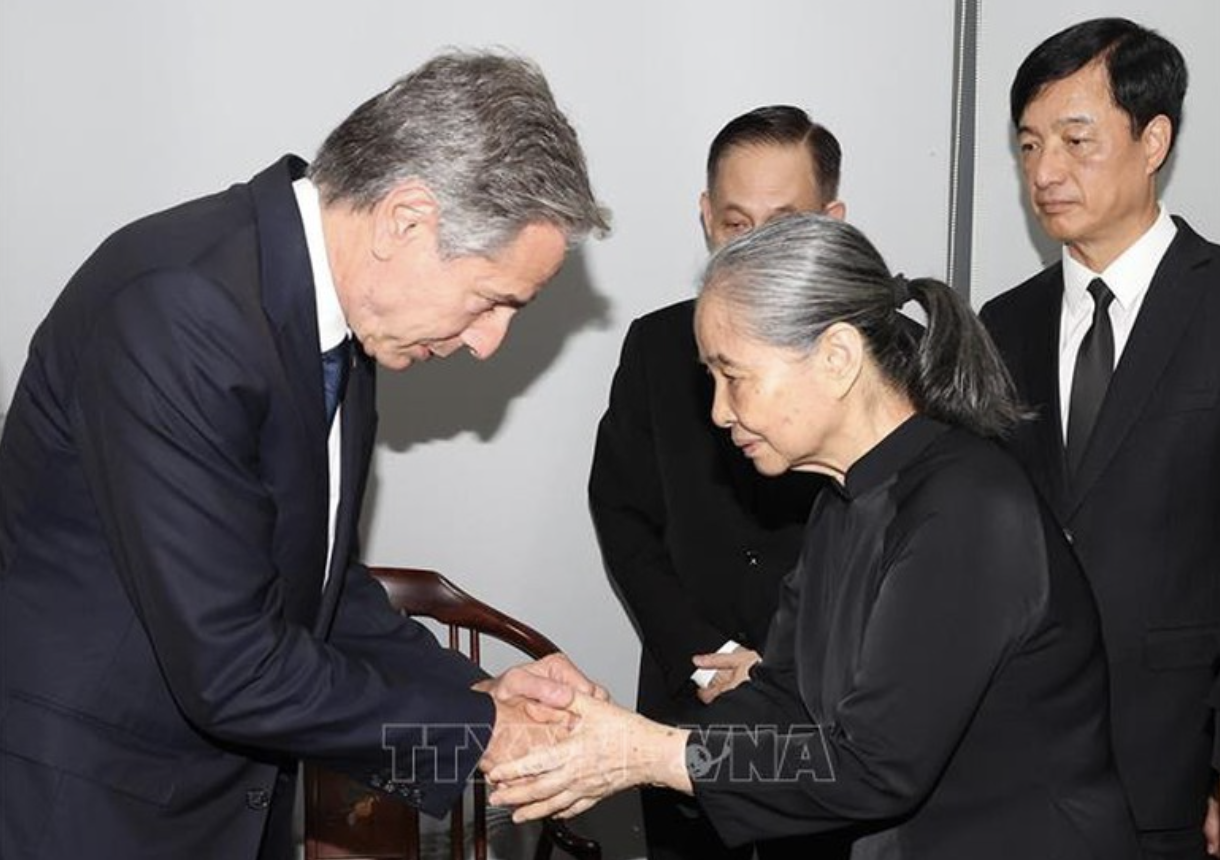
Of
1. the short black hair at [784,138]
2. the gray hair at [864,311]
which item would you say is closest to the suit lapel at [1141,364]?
the short black hair at [784,138]

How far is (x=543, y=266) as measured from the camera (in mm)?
2105

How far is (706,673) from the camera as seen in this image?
118 inches

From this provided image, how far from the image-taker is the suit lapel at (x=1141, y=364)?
2.92m

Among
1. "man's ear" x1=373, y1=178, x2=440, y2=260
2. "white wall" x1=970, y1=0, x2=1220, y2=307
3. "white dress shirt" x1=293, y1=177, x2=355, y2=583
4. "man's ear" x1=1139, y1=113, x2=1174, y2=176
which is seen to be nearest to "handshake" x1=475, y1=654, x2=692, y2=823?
"white dress shirt" x1=293, y1=177, x2=355, y2=583

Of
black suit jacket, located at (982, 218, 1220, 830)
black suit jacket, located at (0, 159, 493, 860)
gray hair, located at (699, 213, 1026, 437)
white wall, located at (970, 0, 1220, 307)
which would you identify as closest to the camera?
black suit jacket, located at (0, 159, 493, 860)

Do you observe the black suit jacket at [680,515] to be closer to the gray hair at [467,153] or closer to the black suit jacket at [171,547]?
the black suit jacket at [171,547]

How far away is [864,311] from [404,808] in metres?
1.47

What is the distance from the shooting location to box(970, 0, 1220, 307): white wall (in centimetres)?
360

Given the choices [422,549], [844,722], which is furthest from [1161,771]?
[422,549]

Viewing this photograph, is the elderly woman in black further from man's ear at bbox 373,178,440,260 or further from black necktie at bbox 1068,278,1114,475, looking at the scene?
black necktie at bbox 1068,278,1114,475

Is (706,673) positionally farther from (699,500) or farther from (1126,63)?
(1126,63)

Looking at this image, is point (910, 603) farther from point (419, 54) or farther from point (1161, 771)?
point (419, 54)

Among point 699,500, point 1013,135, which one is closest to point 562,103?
point 699,500

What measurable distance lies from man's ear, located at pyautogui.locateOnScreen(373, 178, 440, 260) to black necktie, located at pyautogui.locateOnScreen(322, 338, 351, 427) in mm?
178
